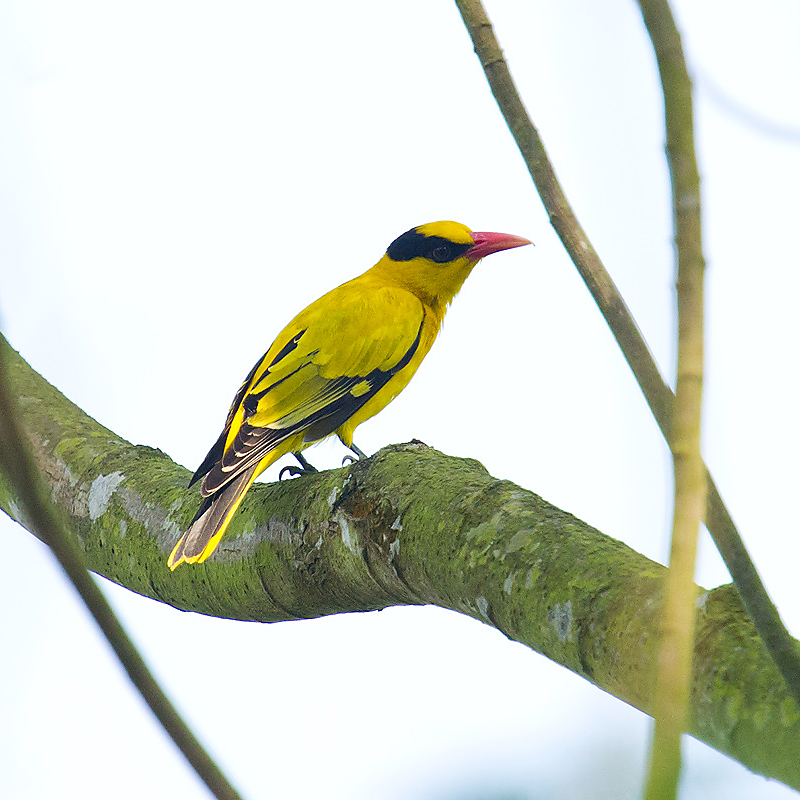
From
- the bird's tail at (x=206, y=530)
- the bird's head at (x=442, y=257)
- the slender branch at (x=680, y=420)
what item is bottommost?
the bird's tail at (x=206, y=530)

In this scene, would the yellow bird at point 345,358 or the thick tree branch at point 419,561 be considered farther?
the yellow bird at point 345,358

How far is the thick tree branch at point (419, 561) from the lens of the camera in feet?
4.23

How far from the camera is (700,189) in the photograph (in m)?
0.83

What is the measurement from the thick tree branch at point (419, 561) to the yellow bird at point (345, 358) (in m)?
0.20

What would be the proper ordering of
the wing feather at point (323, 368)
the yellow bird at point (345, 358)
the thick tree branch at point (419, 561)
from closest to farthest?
the thick tree branch at point (419, 561) → the yellow bird at point (345, 358) → the wing feather at point (323, 368)

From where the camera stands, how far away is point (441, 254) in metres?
4.71

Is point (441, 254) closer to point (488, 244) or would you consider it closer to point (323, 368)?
point (488, 244)

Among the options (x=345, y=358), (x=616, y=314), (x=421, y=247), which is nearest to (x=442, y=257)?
(x=421, y=247)

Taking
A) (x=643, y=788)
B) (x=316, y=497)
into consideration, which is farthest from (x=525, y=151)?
(x=316, y=497)

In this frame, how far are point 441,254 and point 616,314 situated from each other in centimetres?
364

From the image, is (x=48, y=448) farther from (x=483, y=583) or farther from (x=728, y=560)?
(x=728, y=560)

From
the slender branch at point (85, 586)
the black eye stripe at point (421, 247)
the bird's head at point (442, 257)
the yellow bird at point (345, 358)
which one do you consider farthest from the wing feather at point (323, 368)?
the slender branch at point (85, 586)

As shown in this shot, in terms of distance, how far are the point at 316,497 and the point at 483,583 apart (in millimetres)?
798

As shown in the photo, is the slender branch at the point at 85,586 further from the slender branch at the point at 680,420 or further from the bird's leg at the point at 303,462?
the bird's leg at the point at 303,462
